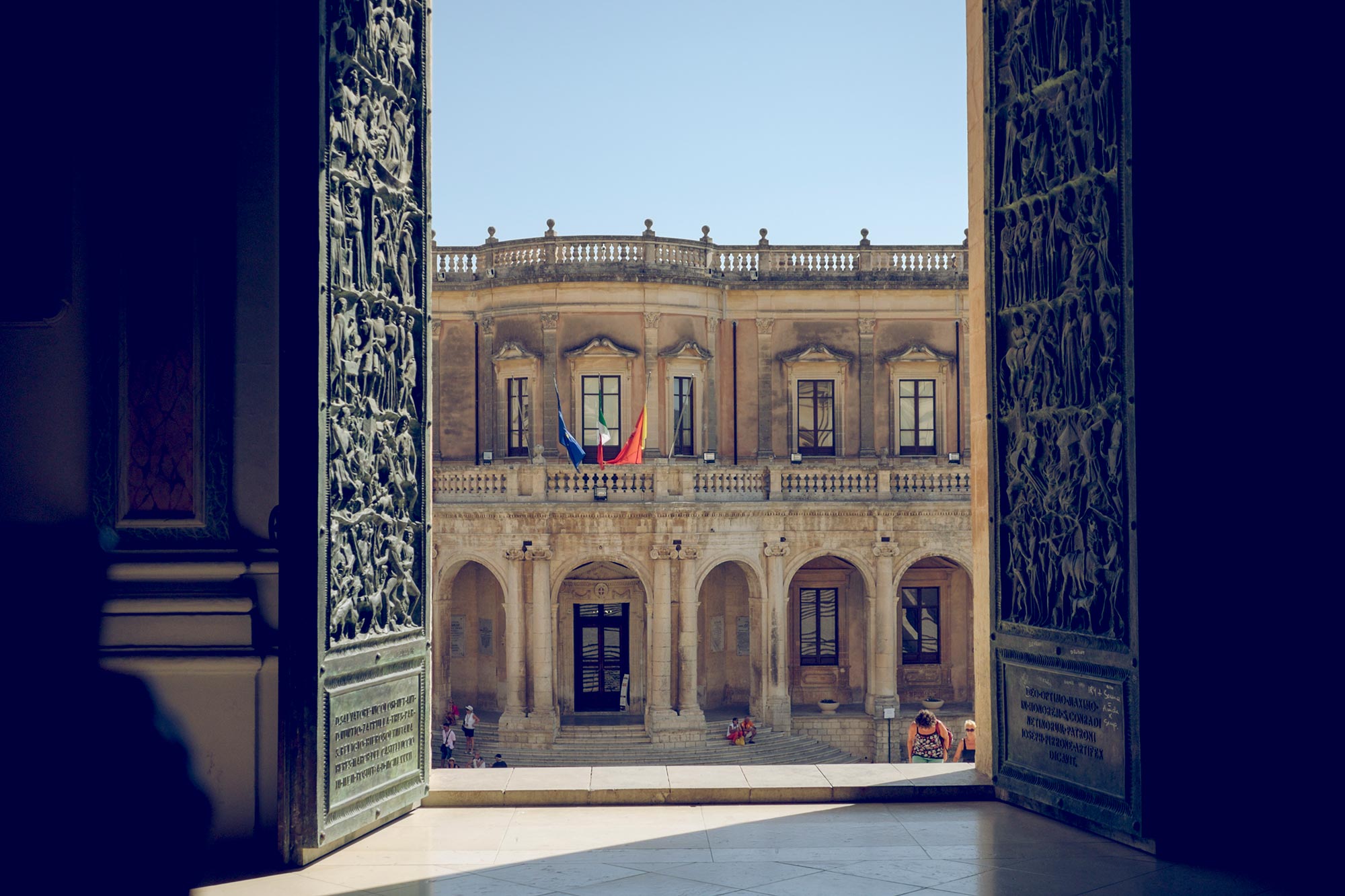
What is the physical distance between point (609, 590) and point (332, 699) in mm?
23661

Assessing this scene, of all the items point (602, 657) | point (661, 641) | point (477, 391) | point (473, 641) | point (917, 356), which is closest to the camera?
point (661, 641)

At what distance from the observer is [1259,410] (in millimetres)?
6211

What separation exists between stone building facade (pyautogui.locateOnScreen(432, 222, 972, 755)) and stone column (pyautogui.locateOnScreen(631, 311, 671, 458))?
2.4 inches

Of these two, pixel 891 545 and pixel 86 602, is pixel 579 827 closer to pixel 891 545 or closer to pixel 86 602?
pixel 86 602

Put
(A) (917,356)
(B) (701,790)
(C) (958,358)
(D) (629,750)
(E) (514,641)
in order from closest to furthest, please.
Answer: (B) (701,790) → (D) (629,750) → (E) (514,641) → (A) (917,356) → (C) (958,358)

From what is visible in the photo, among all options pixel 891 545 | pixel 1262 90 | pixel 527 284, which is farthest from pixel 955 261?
pixel 1262 90

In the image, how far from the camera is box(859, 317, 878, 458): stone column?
32.1 meters

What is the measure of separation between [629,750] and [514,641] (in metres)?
3.48

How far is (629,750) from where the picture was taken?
26.8m

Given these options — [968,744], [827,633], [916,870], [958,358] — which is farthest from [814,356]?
[916,870]

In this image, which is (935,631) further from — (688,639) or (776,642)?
(688,639)

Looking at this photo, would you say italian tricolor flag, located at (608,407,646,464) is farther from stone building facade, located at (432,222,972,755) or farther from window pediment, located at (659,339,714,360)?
window pediment, located at (659,339,714,360)

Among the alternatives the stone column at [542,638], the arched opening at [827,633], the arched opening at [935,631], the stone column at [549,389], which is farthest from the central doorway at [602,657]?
the arched opening at [935,631]

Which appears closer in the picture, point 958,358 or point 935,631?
point 935,631
